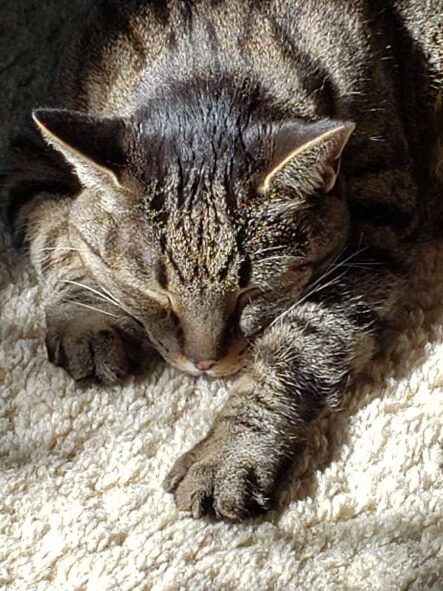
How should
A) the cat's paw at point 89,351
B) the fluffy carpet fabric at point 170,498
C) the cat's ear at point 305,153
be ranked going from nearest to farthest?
1. the cat's ear at point 305,153
2. the fluffy carpet fabric at point 170,498
3. the cat's paw at point 89,351

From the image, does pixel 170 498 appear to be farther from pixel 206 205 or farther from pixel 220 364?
pixel 206 205

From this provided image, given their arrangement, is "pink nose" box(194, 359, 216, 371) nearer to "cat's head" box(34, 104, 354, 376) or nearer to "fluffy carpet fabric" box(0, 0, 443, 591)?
"cat's head" box(34, 104, 354, 376)

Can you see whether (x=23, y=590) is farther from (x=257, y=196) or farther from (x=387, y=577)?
(x=257, y=196)

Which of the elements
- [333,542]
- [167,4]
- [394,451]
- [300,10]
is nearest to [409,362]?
[394,451]

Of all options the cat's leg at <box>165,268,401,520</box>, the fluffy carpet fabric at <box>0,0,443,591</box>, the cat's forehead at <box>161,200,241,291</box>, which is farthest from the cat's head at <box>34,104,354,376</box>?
the fluffy carpet fabric at <box>0,0,443,591</box>

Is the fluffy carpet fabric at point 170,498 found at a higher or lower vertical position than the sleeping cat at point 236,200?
lower

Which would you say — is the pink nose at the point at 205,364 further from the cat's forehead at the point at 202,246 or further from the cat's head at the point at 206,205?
the cat's forehead at the point at 202,246

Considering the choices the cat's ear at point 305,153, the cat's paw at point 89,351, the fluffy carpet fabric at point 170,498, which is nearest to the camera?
the cat's ear at point 305,153

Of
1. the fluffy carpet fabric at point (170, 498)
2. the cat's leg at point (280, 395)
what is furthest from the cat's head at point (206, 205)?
the fluffy carpet fabric at point (170, 498)
